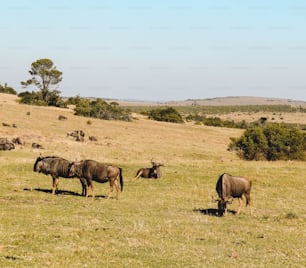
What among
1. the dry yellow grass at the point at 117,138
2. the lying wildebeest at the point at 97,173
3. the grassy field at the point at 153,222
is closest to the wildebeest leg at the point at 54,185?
the grassy field at the point at 153,222

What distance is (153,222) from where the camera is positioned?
1883cm

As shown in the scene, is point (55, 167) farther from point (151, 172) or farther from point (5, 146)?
point (5, 146)

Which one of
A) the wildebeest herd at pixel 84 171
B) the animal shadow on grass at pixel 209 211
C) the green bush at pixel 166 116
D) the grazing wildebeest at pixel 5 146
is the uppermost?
the green bush at pixel 166 116

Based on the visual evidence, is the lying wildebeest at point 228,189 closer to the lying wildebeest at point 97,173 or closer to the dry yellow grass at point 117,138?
the lying wildebeest at point 97,173

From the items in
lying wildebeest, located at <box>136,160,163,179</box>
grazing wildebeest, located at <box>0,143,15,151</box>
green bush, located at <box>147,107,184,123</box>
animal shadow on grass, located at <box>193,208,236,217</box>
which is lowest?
animal shadow on grass, located at <box>193,208,236,217</box>

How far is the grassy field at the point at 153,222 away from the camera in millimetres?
13430

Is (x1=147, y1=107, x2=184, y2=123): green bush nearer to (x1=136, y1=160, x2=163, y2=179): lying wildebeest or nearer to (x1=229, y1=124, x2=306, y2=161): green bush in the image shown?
(x1=229, y1=124, x2=306, y2=161): green bush

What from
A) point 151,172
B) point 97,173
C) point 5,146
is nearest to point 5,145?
point 5,146

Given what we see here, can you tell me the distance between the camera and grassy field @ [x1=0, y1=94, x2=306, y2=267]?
44.1 ft

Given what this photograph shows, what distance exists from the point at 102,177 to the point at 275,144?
111 ft

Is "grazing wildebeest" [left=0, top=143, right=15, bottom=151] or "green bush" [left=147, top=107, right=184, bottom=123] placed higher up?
"green bush" [left=147, top=107, right=184, bottom=123]

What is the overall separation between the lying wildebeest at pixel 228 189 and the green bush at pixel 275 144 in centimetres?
3290

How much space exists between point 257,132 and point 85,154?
777 inches

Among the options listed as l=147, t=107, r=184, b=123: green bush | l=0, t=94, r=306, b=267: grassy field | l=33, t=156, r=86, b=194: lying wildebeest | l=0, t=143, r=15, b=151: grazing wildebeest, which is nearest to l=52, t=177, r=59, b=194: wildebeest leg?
l=33, t=156, r=86, b=194: lying wildebeest
